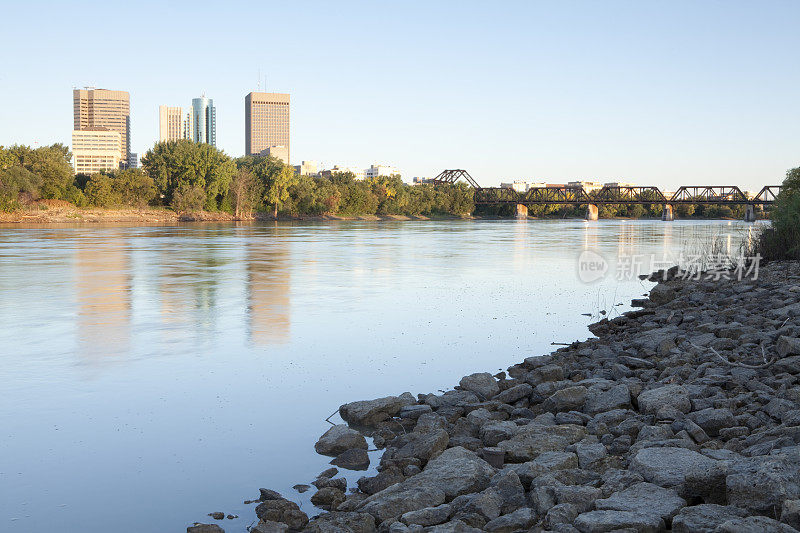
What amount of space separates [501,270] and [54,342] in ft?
69.4

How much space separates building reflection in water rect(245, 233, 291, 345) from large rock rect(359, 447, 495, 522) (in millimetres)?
7842

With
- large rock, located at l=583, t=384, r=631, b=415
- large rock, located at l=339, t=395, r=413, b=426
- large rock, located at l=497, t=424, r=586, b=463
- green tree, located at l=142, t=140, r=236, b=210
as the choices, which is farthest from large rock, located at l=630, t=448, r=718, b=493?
green tree, located at l=142, t=140, r=236, b=210

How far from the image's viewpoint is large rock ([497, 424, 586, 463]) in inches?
286

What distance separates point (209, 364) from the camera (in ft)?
39.6

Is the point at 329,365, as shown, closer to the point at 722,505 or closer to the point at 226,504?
the point at 226,504

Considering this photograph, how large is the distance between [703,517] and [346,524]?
112 inches

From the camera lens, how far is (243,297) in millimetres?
20594

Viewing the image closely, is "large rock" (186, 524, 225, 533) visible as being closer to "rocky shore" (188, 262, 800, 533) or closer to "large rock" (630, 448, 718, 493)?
"rocky shore" (188, 262, 800, 533)

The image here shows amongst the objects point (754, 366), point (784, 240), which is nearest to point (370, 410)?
point (754, 366)

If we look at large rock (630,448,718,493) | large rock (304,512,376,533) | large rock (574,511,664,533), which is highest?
large rock (630,448,718,493)

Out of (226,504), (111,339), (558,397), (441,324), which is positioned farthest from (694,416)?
(111,339)

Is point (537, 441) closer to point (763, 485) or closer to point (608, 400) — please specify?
point (608, 400)

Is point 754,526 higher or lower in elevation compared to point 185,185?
lower

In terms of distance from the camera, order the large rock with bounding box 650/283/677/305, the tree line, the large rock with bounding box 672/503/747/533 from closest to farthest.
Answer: the large rock with bounding box 672/503/747/533 → the large rock with bounding box 650/283/677/305 → the tree line
